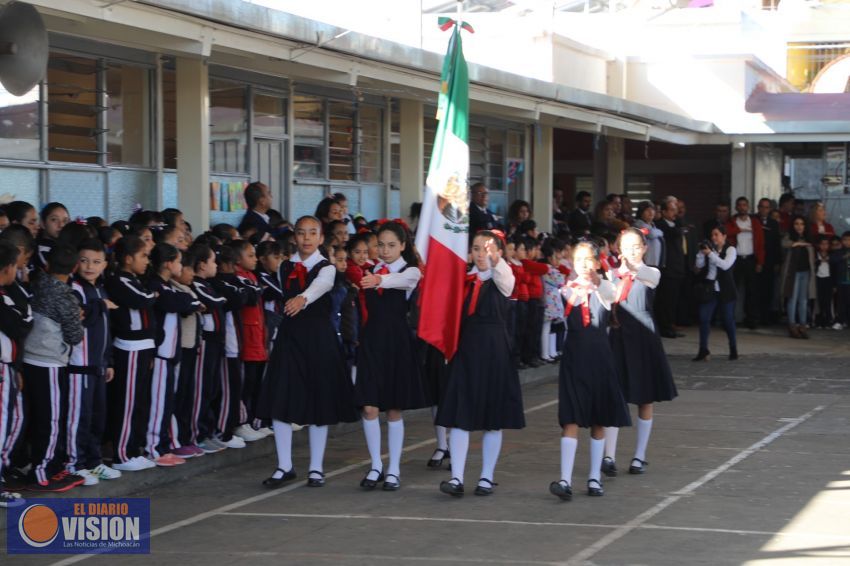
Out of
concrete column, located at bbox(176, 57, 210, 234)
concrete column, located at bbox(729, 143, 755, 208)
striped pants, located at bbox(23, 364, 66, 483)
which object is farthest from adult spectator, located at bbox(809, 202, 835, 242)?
striped pants, located at bbox(23, 364, 66, 483)

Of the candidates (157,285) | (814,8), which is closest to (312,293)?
(157,285)

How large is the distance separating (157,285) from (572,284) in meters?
2.87

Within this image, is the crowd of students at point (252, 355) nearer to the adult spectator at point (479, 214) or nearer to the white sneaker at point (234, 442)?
the white sneaker at point (234, 442)

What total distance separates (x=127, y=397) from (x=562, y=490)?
2977mm

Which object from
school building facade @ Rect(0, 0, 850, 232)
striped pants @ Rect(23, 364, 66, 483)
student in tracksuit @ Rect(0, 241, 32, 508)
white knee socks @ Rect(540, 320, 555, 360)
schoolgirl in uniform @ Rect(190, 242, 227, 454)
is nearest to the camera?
student in tracksuit @ Rect(0, 241, 32, 508)

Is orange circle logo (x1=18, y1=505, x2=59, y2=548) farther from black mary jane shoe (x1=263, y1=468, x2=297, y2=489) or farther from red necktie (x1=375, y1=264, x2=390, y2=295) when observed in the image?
red necktie (x1=375, y1=264, x2=390, y2=295)

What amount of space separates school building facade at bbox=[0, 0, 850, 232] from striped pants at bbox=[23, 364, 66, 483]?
2.59 meters

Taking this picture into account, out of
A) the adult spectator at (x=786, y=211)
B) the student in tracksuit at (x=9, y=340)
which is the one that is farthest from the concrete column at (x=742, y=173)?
the student in tracksuit at (x=9, y=340)

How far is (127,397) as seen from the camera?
859 cm

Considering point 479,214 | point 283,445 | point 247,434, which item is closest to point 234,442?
point 247,434

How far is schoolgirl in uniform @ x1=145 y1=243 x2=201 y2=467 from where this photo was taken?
8.84m

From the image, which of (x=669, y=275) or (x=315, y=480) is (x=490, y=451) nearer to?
(x=315, y=480)

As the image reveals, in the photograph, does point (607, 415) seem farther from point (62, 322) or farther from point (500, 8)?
point (500, 8)

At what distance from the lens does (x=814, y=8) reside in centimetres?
2823
